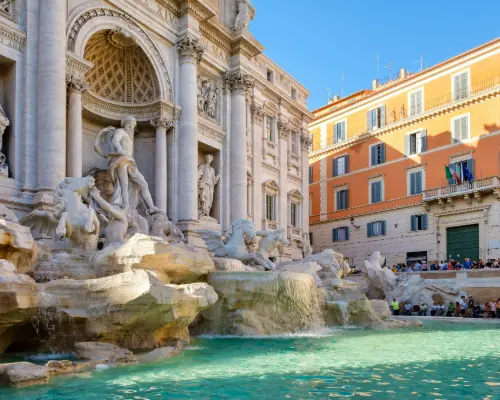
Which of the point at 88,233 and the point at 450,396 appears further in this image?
the point at 88,233

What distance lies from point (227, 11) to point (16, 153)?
1238cm

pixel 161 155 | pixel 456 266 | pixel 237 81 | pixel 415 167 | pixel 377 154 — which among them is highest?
pixel 237 81

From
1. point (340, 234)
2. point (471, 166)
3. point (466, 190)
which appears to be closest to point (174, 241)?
point (466, 190)

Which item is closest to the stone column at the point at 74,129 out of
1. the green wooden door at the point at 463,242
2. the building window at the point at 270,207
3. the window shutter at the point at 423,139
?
the building window at the point at 270,207

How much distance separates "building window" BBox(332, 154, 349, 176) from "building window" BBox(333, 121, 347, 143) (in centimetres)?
118

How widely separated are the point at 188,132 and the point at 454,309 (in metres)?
11.3

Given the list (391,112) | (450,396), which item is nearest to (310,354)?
(450,396)

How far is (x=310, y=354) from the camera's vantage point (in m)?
8.63

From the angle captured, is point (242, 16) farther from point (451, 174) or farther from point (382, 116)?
point (382, 116)

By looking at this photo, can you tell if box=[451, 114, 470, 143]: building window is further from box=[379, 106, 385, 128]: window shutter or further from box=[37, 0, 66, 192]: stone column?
box=[37, 0, 66, 192]: stone column

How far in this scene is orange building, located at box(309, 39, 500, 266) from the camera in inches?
1085

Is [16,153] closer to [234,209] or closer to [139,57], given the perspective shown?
[139,57]

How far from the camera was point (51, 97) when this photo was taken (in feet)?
45.1

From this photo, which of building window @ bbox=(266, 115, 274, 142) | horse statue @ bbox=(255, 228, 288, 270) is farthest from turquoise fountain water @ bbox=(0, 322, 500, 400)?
building window @ bbox=(266, 115, 274, 142)
